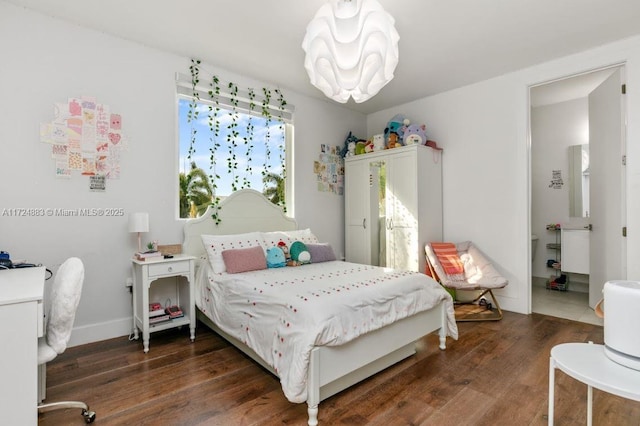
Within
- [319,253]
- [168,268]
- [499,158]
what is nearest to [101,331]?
[168,268]

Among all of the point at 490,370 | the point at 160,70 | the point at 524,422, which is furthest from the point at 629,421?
the point at 160,70

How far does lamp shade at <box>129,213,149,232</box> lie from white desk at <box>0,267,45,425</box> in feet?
4.42

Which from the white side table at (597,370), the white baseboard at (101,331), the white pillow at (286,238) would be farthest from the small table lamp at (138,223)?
the white side table at (597,370)

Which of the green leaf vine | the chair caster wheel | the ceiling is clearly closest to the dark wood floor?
the chair caster wheel

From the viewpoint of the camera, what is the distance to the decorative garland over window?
345cm

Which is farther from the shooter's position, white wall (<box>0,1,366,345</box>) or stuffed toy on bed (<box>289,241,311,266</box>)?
stuffed toy on bed (<box>289,241,311,266</box>)

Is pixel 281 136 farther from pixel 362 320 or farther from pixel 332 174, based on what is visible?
pixel 362 320

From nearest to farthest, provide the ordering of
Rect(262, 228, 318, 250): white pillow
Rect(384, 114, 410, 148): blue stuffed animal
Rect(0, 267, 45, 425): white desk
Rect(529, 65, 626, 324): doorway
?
1. Rect(0, 267, 45, 425): white desk
2. Rect(529, 65, 626, 324): doorway
3. Rect(262, 228, 318, 250): white pillow
4. Rect(384, 114, 410, 148): blue stuffed animal

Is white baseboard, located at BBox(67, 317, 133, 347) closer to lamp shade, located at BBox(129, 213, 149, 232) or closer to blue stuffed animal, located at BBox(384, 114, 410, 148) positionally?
lamp shade, located at BBox(129, 213, 149, 232)

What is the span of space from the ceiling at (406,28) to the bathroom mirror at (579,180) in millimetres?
1914

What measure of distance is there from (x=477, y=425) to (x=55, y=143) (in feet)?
11.5

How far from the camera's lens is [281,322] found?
6.44ft

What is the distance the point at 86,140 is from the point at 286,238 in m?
1.96

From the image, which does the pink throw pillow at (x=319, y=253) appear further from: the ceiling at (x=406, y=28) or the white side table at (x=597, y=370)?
the white side table at (x=597, y=370)
